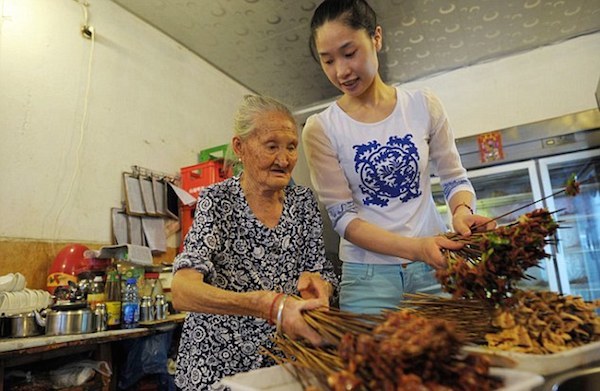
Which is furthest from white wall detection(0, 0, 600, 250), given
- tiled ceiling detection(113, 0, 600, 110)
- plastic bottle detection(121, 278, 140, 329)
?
plastic bottle detection(121, 278, 140, 329)

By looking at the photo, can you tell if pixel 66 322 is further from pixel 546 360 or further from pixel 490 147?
pixel 490 147

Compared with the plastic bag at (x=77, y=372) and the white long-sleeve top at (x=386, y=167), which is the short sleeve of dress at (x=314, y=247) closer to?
the white long-sleeve top at (x=386, y=167)

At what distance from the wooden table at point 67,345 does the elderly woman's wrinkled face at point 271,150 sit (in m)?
1.14

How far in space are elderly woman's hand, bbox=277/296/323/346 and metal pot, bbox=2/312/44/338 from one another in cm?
151

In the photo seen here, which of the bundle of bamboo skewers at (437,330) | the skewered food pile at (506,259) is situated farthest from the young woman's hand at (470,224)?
the skewered food pile at (506,259)

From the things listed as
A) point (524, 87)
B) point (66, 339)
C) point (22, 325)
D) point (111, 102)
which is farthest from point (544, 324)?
point (524, 87)

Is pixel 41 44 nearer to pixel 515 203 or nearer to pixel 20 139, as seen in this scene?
pixel 20 139

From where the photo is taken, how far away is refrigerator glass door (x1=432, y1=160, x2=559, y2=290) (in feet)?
9.86

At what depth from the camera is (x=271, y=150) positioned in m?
1.24

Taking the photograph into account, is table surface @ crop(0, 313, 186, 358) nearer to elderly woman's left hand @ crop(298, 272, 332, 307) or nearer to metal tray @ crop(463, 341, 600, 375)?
elderly woman's left hand @ crop(298, 272, 332, 307)

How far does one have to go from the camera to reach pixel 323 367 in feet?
2.01

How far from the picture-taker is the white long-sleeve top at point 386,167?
1312 millimetres

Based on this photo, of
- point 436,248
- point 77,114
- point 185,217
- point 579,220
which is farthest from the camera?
point 579,220

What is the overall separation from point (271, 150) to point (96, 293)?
1464 millimetres
